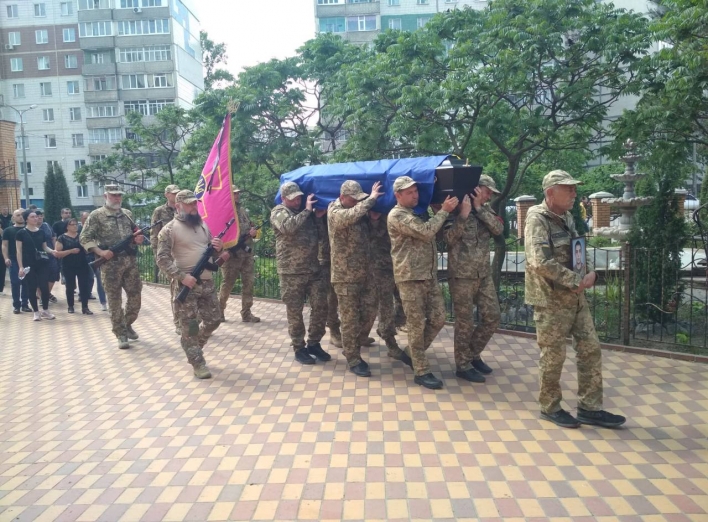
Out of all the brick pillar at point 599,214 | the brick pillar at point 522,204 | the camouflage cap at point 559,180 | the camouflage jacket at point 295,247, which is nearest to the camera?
the camouflage cap at point 559,180

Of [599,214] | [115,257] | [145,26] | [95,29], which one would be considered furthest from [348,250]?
[95,29]

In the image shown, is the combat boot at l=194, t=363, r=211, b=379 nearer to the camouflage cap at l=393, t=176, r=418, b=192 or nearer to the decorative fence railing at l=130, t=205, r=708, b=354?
the camouflage cap at l=393, t=176, r=418, b=192

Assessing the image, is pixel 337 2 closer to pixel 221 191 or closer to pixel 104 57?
pixel 104 57

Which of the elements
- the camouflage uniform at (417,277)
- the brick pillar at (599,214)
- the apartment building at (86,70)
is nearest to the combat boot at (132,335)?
the camouflage uniform at (417,277)

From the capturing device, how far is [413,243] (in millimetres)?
5047

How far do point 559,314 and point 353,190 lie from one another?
220cm

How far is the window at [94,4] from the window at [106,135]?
8127 millimetres

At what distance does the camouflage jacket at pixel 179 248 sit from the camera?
18.3ft

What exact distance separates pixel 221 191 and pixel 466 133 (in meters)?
3.71

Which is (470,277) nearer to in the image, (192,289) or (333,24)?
(192,289)

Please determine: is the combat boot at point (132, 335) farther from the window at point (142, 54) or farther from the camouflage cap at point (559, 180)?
the window at point (142, 54)

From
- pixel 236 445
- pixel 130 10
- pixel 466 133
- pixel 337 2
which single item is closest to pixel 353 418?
pixel 236 445

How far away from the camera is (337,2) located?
3628cm

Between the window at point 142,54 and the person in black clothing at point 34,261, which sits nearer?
the person in black clothing at point 34,261
